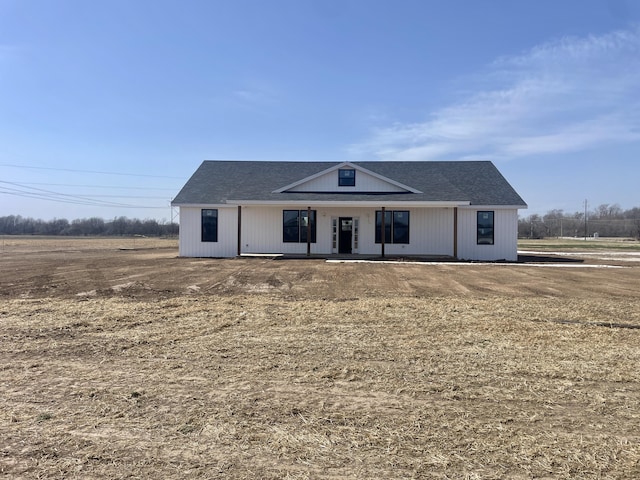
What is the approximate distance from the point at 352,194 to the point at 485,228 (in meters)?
7.07

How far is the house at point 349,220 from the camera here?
22.3 metres

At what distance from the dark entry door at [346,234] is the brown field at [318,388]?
44.5ft

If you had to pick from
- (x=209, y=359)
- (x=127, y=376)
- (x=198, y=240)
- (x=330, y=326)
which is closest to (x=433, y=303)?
(x=330, y=326)

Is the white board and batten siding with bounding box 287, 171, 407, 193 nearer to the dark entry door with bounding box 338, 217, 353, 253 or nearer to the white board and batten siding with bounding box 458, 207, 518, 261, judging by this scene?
the dark entry door with bounding box 338, 217, 353, 253

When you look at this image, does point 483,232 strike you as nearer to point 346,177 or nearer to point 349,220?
point 349,220

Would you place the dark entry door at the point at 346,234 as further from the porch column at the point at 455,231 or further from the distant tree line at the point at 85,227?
the distant tree line at the point at 85,227

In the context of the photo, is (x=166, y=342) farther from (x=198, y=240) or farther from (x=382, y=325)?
(x=198, y=240)

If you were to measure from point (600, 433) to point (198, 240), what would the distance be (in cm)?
2129

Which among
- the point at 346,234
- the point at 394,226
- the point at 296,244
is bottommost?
the point at 296,244

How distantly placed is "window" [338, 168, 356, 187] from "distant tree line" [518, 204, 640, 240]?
222ft

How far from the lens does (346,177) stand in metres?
23.1

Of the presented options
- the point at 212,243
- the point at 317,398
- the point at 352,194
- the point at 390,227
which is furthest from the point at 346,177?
the point at 317,398

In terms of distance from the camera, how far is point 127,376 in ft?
16.0

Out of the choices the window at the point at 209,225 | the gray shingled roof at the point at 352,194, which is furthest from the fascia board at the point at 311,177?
the window at the point at 209,225
